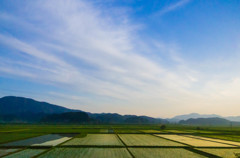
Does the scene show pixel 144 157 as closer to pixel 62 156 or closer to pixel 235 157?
pixel 62 156

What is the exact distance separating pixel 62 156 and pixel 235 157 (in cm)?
1688

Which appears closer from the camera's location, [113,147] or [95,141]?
[113,147]

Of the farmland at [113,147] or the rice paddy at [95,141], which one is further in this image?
the rice paddy at [95,141]

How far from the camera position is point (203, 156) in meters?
19.4

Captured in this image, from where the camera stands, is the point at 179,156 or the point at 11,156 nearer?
the point at 11,156

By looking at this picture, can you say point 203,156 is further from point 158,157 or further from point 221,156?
point 158,157

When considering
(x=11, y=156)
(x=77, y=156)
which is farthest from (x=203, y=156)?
(x=11, y=156)

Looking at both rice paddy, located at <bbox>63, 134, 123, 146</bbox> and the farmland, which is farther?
rice paddy, located at <bbox>63, 134, 123, 146</bbox>

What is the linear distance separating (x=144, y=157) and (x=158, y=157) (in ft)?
4.84

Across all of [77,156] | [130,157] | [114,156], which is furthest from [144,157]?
[77,156]

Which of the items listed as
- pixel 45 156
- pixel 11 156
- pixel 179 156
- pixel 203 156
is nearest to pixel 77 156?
pixel 45 156

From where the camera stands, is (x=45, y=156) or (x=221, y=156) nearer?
(x=45, y=156)

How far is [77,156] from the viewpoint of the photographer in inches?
698

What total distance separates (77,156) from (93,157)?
1.55 meters
